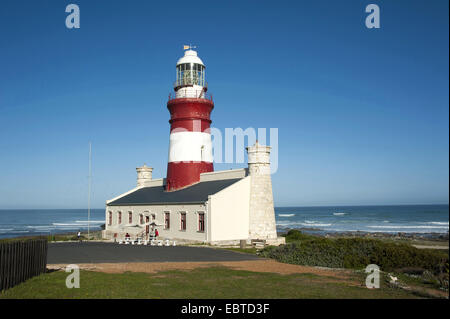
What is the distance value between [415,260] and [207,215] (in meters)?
14.3

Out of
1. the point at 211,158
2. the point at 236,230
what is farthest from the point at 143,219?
the point at 236,230

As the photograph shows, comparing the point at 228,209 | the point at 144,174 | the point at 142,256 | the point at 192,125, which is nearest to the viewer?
the point at 142,256

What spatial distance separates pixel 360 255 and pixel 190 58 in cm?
2301

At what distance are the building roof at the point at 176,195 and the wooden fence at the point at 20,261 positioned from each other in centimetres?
1480

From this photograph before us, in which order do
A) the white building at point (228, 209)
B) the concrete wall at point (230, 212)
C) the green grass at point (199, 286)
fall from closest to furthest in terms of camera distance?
the green grass at point (199, 286) < the concrete wall at point (230, 212) < the white building at point (228, 209)

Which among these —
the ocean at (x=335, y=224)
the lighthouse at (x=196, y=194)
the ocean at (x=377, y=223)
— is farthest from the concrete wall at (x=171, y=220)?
the ocean at (x=377, y=223)

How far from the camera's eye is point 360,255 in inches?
725

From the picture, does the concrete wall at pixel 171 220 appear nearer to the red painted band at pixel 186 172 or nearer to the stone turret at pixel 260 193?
the red painted band at pixel 186 172

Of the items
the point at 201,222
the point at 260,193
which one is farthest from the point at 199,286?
the point at 260,193

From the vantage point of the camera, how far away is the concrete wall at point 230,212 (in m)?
28.0

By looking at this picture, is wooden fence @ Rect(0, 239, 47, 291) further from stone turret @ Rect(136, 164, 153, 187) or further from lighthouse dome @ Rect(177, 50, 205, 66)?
stone turret @ Rect(136, 164, 153, 187)

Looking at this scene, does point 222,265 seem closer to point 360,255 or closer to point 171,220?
point 360,255
